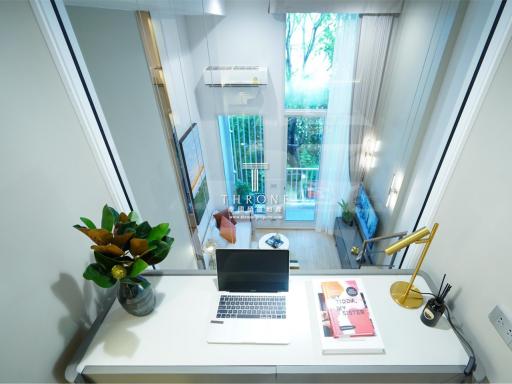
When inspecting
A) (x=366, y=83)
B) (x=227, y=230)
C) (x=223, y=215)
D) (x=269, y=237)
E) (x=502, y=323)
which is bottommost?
(x=269, y=237)

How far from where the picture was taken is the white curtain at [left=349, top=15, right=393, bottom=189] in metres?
2.03

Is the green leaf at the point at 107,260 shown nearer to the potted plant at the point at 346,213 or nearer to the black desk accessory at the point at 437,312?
the black desk accessory at the point at 437,312

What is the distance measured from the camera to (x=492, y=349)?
3.14 ft

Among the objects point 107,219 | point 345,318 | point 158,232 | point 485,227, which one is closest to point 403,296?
point 345,318

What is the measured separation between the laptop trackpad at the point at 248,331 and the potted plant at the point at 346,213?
2.14 meters

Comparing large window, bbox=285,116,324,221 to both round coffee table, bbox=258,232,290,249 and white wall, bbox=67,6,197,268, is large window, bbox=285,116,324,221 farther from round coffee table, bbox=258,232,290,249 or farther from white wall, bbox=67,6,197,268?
white wall, bbox=67,6,197,268

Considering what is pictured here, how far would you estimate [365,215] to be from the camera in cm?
300

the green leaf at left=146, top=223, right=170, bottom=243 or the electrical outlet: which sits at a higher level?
the green leaf at left=146, top=223, right=170, bottom=243

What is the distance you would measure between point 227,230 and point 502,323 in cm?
209

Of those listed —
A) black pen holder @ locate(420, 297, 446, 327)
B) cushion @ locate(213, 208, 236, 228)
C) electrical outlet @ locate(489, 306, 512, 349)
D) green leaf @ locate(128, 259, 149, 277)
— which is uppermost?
green leaf @ locate(128, 259, 149, 277)

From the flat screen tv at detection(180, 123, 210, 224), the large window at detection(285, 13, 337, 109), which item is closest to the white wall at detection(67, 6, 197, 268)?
the flat screen tv at detection(180, 123, 210, 224)

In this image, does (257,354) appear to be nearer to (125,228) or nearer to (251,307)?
(251,307)

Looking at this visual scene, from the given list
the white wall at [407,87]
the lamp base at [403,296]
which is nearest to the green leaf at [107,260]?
the lamp base at [403,296]

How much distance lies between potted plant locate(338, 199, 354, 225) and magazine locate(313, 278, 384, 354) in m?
1.81
